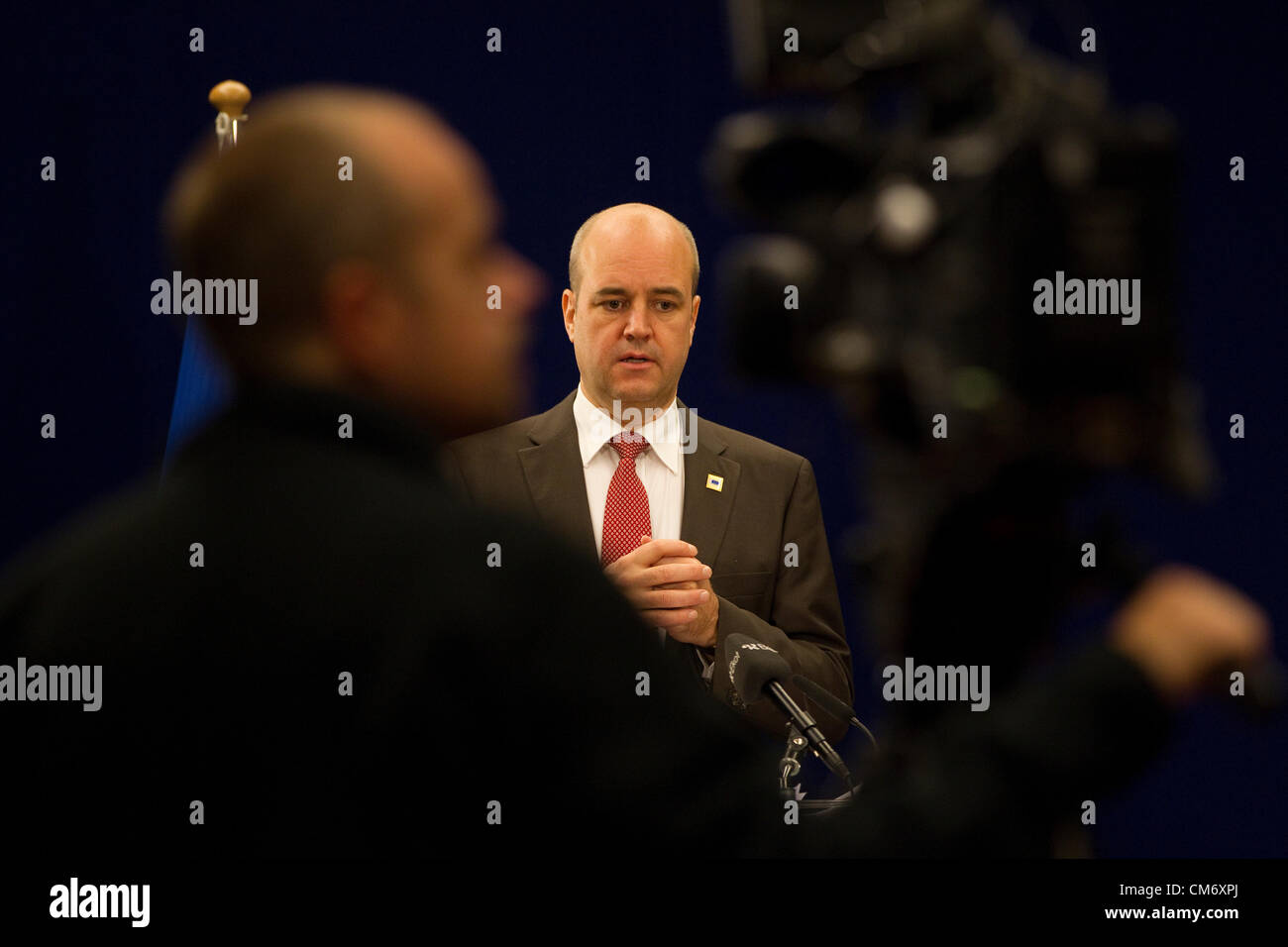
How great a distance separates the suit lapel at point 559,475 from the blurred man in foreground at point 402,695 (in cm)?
116

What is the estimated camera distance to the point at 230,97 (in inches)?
110

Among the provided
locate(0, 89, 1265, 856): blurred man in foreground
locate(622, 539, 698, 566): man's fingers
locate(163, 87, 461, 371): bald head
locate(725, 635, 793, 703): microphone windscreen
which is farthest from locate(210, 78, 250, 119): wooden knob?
locate(0, 89, 1265, 856): blurred man in foreground

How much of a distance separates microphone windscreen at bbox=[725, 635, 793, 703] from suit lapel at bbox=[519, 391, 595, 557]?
0.40 metres

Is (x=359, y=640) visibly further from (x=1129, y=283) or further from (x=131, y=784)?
(x=1129, y=283)

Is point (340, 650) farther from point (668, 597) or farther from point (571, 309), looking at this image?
point (571, 309)

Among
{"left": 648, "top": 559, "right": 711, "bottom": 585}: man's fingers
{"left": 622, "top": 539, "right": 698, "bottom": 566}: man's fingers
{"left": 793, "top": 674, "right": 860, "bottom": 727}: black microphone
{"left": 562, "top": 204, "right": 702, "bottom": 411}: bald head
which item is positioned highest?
{"left": 562, "top": 204, "right": 702, "bottom": 411}: bald head

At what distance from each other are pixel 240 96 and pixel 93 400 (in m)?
1.01

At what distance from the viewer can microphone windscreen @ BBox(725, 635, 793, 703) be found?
172 cm

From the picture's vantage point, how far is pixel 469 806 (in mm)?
873

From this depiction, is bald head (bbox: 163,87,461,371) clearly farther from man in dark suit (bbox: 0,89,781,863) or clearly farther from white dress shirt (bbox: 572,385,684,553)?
white dress shirt (bbox: 572,385,684,553)

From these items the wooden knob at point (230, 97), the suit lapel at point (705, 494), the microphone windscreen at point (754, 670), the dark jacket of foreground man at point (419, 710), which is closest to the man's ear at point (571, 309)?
the suit lapel at point (705, 494)

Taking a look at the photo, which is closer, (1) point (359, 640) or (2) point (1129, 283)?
(1) point (359, 640)
